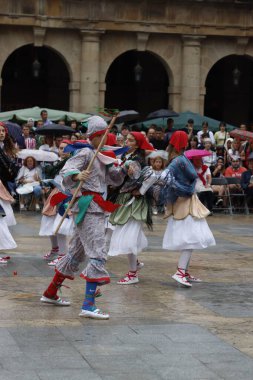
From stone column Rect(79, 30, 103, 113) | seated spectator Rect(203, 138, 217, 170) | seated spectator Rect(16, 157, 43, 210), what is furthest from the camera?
stone column Rect(79, 30, 103, 113)

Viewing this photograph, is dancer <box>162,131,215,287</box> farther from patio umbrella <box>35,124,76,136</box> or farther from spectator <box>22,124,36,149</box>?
spectator <box>22,124,36,149</box>

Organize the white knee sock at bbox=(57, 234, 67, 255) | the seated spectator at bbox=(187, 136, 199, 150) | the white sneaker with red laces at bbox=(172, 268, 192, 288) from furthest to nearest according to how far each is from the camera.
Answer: the seated spectator at bbox=(187, 136, 199, 150) → the white knee sock at bbox=(57, 234, 67, 255) → the white sneaker with red laces at bbox=(172, 268, 192, 288)

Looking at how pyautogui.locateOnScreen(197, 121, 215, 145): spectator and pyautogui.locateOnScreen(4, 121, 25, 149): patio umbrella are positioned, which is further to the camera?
pyautogui.locateOnScreen(197, 121, 215, 145): spectator

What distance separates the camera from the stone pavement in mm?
7766

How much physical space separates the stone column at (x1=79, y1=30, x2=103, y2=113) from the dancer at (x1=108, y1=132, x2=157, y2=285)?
2015 cm

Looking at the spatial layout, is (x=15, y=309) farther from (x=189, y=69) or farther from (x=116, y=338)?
(x=189, y=69)

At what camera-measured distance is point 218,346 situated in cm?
860

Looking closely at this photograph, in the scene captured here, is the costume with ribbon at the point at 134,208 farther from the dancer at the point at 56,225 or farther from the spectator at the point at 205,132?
the spectator at the point at 205,132

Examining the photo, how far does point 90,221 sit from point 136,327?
1192mm

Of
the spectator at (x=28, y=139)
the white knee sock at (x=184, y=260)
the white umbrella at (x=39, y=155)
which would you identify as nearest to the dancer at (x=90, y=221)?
the white knee sock at (x=184, y=260)

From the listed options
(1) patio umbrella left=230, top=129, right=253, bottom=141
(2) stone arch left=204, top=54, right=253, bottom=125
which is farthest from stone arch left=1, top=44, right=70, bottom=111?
(1) patio umbrella left=230, top=129, right=253, bottom=141

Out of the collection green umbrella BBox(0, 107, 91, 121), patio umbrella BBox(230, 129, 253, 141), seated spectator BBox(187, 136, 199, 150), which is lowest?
seated spectator BBox(187, 136, 199, 150)

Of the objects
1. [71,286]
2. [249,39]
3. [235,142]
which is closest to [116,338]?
[71,286]

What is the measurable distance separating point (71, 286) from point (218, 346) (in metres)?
3.24
